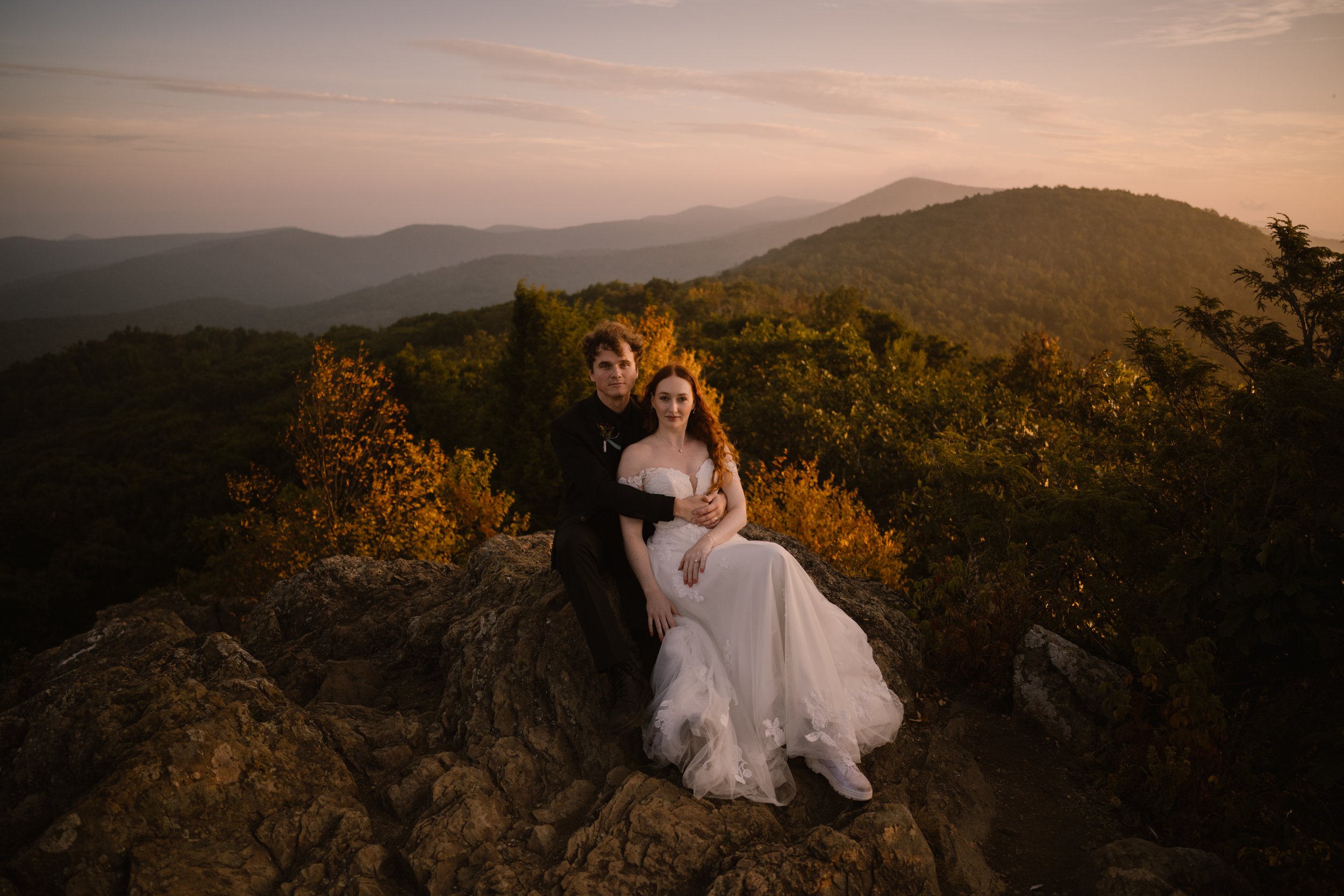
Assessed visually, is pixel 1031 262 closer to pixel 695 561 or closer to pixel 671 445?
pixel 671 445

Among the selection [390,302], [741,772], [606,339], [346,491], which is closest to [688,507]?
[606,339]

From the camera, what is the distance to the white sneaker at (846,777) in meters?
3.91

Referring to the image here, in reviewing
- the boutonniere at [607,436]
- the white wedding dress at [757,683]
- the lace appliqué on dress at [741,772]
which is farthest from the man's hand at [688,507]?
the lace appliqué on dress at [741,772]

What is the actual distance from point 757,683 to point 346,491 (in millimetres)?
12682

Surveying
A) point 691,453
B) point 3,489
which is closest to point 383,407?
point 691,453

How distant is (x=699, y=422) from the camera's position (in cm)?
541

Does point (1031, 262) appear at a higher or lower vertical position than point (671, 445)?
higher

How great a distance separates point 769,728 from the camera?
411 centimetres

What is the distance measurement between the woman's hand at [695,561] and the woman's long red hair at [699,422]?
0.57 metres

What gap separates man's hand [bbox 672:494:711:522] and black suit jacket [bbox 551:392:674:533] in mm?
40

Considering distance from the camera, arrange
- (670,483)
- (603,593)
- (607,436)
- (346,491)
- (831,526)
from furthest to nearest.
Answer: (346,491), (831,526), (607,436), (670,483), (603,593)

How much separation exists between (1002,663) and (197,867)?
5.39 m

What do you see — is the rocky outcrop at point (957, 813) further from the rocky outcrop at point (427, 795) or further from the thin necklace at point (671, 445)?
the thin necklace at point (671, 445)

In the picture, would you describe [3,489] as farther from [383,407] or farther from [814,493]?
[814,493]
